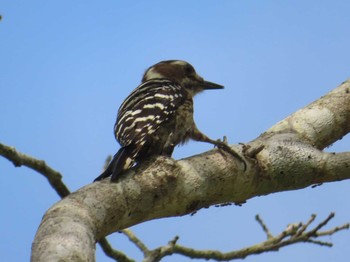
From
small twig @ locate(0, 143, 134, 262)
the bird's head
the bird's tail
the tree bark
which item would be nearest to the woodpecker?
the bird's tail

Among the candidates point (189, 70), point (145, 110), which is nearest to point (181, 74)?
point (189, 70)

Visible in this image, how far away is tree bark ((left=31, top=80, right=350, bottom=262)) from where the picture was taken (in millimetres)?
2984

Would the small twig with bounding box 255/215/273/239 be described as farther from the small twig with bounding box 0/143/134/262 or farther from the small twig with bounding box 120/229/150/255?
the small twig with bounding box 0/143/134/262

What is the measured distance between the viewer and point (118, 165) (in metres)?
3.58

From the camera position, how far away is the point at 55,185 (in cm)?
354

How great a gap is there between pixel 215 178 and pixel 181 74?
8.14 feet

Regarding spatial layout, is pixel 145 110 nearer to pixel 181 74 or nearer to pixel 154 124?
pixel 154 124

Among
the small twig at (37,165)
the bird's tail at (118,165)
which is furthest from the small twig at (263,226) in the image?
the small twig at (37,165)

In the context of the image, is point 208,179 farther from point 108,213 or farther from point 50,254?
point 50,254

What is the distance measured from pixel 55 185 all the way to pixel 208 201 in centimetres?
76

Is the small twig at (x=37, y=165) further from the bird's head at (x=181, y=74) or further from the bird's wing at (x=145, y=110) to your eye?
the bird's head at (x=181, y=74)

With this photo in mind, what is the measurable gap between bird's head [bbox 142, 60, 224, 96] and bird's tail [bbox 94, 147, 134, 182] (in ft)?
6.54

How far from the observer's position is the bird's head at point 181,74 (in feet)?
19.6

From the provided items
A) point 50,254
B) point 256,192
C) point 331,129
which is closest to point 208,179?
point 256,192
